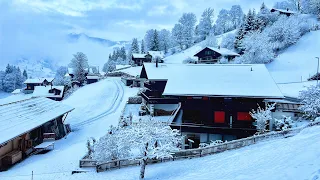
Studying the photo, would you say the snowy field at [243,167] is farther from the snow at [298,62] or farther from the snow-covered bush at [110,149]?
the snow at [298,62]

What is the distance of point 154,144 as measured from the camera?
814 inches

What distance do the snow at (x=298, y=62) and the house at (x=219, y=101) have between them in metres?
28.0

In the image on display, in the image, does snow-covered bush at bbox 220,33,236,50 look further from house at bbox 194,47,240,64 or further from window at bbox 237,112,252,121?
window at bbox 237,112,252,121

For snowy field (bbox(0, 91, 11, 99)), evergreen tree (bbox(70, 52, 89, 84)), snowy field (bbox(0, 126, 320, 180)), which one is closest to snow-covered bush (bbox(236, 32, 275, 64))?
snowy field (bbox(0, 126, 320, 180))

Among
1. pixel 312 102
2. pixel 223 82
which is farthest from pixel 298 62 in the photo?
pixel 223 82

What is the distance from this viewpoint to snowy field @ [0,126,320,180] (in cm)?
1374

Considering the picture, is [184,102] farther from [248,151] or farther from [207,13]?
[207,13]

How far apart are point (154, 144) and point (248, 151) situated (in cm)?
755

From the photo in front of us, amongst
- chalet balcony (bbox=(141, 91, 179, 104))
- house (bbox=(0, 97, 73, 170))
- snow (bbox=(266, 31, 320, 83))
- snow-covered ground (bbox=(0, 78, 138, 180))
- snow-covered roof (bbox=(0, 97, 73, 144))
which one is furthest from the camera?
snow (bbox=(266, 31, 320, 83))

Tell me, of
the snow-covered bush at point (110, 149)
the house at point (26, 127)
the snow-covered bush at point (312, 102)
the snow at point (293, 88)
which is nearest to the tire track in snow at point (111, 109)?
the house at point (26, 127)

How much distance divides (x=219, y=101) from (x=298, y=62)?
139 feet

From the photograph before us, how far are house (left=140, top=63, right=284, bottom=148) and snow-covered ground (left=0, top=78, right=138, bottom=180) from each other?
11994mm

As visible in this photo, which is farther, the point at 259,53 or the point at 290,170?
the point at 259,53

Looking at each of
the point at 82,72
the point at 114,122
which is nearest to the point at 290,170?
the point at 114,122
